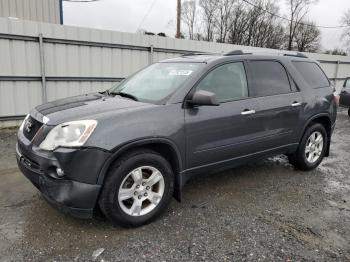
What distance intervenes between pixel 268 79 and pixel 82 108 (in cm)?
250

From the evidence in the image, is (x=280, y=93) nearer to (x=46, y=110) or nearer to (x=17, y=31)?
(x=46, y=110)

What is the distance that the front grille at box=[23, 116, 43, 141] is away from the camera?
127 inches

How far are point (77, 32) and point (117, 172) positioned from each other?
6030 millimetres

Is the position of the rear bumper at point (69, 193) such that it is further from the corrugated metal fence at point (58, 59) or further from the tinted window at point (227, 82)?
the corrugated metal fence at point (58, 59)

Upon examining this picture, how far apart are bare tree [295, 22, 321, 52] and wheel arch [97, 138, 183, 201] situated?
4621 cm

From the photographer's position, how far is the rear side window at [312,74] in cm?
497

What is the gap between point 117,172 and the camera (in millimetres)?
2986

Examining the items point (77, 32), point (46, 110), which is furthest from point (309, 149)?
point (77, 32)

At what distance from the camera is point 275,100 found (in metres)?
4.35

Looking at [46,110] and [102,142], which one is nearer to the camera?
[102,142]

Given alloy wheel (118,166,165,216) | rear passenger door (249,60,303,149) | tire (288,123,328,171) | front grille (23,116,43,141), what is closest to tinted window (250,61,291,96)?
rear passenger door (249,60,303,149)

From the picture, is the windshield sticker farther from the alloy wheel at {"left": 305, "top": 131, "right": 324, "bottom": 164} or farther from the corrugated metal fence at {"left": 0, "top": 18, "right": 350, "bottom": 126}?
the corrugated metal fence at {"left": 0, "top": 18, "right": 350, "bottom": 126}

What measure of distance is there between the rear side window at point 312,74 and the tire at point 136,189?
9.37ft

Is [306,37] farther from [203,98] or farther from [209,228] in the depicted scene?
[209,228]
